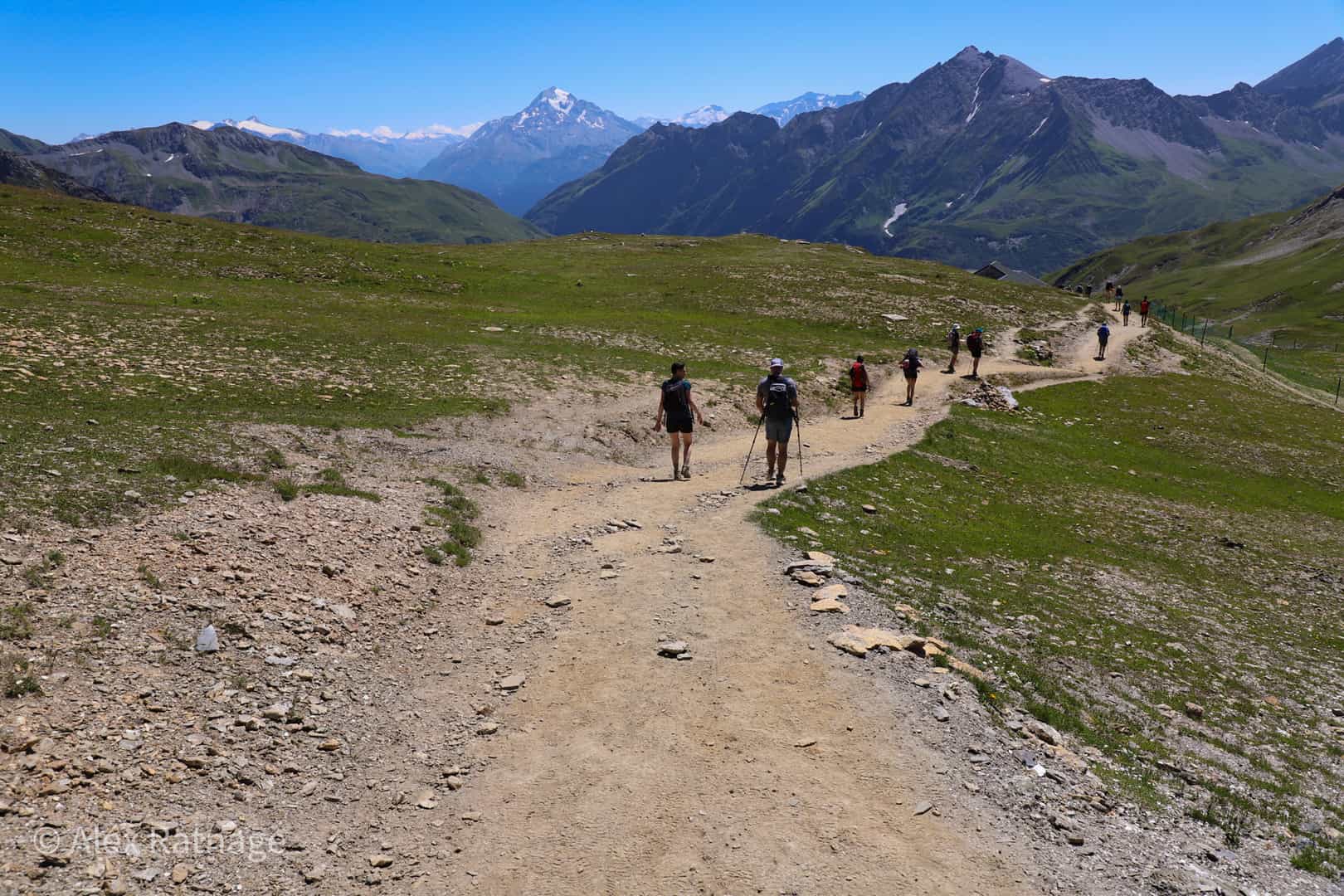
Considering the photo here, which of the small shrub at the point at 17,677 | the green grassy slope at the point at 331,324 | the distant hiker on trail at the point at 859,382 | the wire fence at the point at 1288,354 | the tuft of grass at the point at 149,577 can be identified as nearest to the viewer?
the small shrub at the point at 17,677

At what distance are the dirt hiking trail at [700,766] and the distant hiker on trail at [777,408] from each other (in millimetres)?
6993

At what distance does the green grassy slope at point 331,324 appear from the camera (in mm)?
22328

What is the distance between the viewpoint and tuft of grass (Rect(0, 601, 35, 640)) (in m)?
11.2

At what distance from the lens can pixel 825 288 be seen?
246ft

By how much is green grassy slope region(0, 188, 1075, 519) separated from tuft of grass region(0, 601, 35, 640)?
366cm

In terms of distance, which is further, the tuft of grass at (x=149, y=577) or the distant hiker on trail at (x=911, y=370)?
the distant hiker on trail at (x=911, y=370)

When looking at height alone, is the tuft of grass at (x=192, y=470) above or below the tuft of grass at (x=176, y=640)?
above

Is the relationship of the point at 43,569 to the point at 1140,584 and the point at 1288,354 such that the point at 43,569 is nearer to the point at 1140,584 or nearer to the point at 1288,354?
the point at 1140,584

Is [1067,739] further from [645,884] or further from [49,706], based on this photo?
[49,706]

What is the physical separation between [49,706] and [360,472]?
12.1 meters

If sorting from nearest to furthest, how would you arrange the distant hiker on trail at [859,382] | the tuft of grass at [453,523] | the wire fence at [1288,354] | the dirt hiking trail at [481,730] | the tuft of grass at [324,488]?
the dirt hiking trail at [481,730], the tuft of grass at [453,523], the tuft of grass at [324,488], the distant hiker on trail at [859,382], the wire fence at [1288,354]

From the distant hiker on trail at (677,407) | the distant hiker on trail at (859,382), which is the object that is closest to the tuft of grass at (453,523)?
the distant hiker on trail at (677,407)

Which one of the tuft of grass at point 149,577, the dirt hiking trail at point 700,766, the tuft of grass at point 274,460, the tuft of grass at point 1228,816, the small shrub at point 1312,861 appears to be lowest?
the small shrub at point 1312,861

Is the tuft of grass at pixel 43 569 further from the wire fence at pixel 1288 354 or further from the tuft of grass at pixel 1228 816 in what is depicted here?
the wire fence at pixel 1288 354
